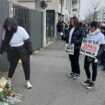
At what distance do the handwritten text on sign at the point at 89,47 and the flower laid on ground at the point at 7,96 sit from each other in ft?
7.40

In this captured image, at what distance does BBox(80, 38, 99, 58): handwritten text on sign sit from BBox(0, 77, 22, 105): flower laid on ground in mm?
2256

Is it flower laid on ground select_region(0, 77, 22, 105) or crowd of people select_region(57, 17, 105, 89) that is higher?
crowd of people select_region(57, 17, 105, 89)

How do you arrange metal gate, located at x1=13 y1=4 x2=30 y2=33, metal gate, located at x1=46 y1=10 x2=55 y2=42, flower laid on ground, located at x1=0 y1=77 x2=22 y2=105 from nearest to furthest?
flower laid on ground, located at x1=0 y1=77 x2=22 y2=105
metal gate, located at x1=13 y1=4 x2=30 y2=33
metal gate, located at x1=46 y1=10 x2=55 y2=42

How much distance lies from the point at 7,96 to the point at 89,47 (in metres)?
2.84

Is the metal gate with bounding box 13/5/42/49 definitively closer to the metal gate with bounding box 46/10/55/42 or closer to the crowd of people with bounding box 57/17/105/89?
the crowd of people with bounding box 57/17/105/89

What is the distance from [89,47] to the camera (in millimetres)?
9859

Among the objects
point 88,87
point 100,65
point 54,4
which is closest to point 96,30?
point 88,87

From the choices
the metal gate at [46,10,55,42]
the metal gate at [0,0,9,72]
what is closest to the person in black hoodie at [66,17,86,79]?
the metal gate at [0,0,9,72]

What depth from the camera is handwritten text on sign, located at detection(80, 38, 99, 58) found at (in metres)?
9.61

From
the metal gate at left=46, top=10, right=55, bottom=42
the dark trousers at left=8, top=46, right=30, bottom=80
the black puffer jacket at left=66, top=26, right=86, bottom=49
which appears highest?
the black puffer jacket at left=66, top=26, right=86, bottom=49

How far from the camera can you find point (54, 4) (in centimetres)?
3481

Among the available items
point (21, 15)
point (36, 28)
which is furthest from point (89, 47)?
point (36, 28)

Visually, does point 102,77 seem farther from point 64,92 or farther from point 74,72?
point 64,92

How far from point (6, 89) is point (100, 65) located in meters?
6.81
